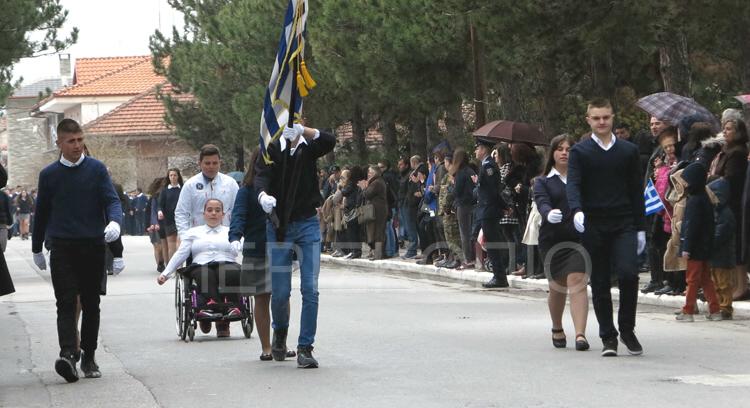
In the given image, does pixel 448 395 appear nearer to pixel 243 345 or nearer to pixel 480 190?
pixel 243 345

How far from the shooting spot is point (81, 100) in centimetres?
7419

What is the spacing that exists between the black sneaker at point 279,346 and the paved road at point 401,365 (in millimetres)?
131

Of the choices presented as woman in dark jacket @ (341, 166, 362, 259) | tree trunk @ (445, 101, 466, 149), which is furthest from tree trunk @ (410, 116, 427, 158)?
woman in dark jacket @ (341, 166, 362, 259)

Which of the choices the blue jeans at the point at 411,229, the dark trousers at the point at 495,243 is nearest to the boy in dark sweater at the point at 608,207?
the dark trousers at the point at 495,243

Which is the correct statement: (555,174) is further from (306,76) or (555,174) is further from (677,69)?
(677,69)

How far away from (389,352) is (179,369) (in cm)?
169

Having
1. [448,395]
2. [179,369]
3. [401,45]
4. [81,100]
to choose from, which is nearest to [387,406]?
[448,395]

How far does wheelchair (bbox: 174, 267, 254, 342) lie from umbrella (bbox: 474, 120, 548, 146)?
318 inches

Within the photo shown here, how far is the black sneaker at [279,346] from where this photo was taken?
11.1 meters

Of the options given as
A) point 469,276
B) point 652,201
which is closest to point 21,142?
point 469,276

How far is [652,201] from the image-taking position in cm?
1542

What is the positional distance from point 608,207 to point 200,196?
12.7 feet

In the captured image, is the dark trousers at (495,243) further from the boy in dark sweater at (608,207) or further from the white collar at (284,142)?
the white collar at (284,142)

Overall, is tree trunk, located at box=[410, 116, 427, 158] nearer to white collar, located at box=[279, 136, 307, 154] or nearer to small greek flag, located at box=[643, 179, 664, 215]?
small greek flag, located at box=[643, 179, 664, 215]
